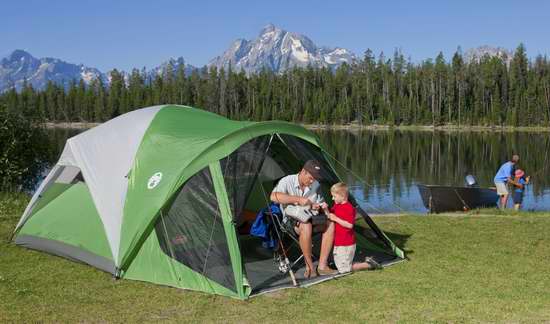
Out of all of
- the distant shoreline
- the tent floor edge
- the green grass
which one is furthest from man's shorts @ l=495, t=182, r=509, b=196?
the distant shoreline

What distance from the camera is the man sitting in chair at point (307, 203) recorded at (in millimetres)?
8406

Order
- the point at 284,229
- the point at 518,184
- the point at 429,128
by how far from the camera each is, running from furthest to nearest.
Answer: the point at 429,128
the point at 518,184
the point at 284,229

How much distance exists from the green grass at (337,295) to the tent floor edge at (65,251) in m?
0.12

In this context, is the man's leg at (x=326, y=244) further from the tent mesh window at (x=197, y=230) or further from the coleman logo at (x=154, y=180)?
the coleman logo at (x=154, y=180)

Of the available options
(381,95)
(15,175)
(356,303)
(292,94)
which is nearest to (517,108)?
(381,95)

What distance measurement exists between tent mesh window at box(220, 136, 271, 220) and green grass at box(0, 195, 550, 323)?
5.52ft

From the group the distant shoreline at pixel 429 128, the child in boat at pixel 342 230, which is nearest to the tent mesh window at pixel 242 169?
the child in boat at pixel 342 230

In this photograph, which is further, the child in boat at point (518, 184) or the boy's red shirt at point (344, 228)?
the child in boat at point (518, 184)

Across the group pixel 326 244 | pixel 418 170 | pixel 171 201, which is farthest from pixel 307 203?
pixel 418 170

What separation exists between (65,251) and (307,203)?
404cm

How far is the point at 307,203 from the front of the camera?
8531 mm

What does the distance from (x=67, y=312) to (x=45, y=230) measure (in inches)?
129

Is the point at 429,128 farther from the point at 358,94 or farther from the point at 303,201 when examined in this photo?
the point at 303,201

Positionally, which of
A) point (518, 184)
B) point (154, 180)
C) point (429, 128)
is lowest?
point (518, 184)
